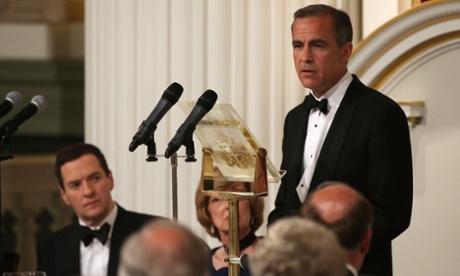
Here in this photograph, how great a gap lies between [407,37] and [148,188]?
154 cm

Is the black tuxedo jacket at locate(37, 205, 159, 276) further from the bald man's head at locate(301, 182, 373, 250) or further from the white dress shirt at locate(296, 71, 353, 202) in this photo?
the bald man's head at locate(301, 182, 373, 250)

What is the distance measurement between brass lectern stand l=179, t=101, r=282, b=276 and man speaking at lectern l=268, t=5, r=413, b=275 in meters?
0.17

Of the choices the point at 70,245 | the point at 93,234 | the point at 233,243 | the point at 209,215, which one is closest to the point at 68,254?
the point at 70,245

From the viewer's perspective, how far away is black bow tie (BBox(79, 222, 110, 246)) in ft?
17.5

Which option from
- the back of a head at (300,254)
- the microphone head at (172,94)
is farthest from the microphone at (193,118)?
the back of a head at (300,254)

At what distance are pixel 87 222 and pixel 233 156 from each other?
116cm

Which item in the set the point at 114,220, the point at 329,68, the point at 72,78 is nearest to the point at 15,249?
the point at 72,78

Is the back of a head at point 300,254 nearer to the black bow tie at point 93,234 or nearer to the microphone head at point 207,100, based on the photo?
the microphone head at point 207,100

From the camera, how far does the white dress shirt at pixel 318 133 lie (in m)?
4.50

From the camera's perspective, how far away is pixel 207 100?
165 inches

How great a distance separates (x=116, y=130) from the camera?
6422mm

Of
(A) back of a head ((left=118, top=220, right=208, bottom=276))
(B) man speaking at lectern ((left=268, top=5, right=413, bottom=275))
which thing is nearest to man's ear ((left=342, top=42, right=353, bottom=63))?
(B) man speaking at lectern ((left=268, top=5, right=413, bottom=275))

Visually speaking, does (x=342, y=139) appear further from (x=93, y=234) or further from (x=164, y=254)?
(x=164, y=254)

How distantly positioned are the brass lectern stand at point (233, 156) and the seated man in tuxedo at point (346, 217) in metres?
0.91
